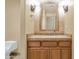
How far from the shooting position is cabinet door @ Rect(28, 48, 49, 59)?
4.05 metres

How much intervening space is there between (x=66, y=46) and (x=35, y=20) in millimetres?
1276

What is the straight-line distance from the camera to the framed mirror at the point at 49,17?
15.4 feet

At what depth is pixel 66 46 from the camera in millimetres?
4129

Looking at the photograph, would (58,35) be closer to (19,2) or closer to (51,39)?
(51,39)

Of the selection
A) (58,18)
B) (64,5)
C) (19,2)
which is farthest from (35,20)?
(19,2)

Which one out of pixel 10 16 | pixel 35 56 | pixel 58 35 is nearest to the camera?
pixel 10 16

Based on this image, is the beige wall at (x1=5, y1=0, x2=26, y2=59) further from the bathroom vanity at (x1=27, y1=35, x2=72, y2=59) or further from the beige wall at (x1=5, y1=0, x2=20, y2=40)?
the bathroom vanity at (x1=27, y1=35, x2=72, y2=59)

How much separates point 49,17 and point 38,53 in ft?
4.08

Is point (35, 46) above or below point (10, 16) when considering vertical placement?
below

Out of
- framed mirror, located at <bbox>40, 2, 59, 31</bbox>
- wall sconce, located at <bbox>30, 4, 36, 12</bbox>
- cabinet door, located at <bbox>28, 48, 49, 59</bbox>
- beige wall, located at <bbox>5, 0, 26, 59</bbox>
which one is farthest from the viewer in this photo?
framed mirror, located at <bbox>40, 2, 59, 31</bbox>

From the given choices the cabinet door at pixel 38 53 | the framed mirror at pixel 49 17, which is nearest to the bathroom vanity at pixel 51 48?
the cabinet door at pixel 38 53

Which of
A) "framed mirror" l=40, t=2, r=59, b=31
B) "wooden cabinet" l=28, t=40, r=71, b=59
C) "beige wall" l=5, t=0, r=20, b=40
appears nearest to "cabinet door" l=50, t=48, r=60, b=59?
"wooden cabinet" l=28, t=40, r=71, b=59

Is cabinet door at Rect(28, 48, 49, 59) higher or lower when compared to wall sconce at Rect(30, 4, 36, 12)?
lower

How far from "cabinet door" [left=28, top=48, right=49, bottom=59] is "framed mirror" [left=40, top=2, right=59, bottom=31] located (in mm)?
843
